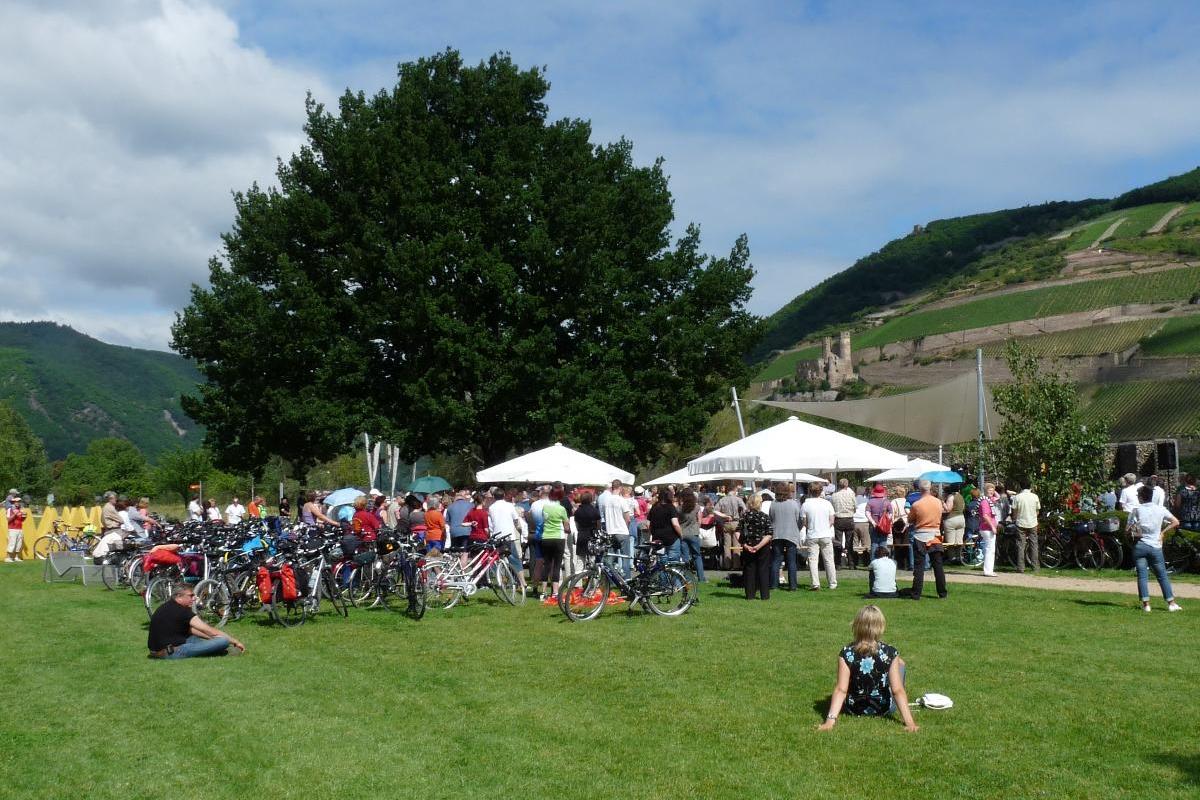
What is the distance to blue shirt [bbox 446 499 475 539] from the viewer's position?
1884 centimetres

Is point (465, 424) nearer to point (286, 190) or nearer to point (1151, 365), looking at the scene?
point (286, 190)

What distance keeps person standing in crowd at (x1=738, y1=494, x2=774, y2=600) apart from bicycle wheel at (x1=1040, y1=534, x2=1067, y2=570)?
7359mm

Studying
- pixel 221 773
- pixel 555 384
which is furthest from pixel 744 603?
pixel 555 384

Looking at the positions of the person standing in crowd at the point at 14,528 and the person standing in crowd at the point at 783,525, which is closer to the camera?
the person standing in crowd at the point at 783,525

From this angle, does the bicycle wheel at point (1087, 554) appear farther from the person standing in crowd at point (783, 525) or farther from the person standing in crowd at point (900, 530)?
the person standing in crowd at point (783, 525)

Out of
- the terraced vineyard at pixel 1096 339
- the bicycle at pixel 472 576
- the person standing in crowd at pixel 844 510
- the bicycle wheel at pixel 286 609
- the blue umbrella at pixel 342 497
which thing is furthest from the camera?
the terraced vineyard at pixel 1096 339

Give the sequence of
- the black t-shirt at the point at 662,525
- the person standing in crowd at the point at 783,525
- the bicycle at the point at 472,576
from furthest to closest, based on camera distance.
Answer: the black t-shirt at the point at 662,525, the person standing in crowd at the point at 783,525, the bicycle at the point at 472,576

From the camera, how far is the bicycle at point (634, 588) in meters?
14.0

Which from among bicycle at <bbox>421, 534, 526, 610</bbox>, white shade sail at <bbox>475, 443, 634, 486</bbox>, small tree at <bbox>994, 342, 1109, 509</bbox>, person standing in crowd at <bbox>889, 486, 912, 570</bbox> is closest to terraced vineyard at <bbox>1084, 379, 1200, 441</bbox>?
small tree at <bbox>994, 342, 1109, 509</bbox>

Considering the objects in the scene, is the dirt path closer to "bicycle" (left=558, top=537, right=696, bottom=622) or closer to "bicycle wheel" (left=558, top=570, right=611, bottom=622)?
"bicycle" (left=558, top=537, right=696, bottom=622)

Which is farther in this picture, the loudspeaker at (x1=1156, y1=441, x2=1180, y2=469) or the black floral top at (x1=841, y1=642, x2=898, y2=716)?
the loudspeaker at (x1=1156, y1=441, x2=1180, y2=469)

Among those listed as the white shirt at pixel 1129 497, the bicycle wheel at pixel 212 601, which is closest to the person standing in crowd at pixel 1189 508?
the white shirt at pixel 1129 497

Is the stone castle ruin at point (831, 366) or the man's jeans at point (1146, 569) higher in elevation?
the stone castle ruin at point (831, 366)

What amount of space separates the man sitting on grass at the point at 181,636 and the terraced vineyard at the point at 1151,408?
35.2 meters
